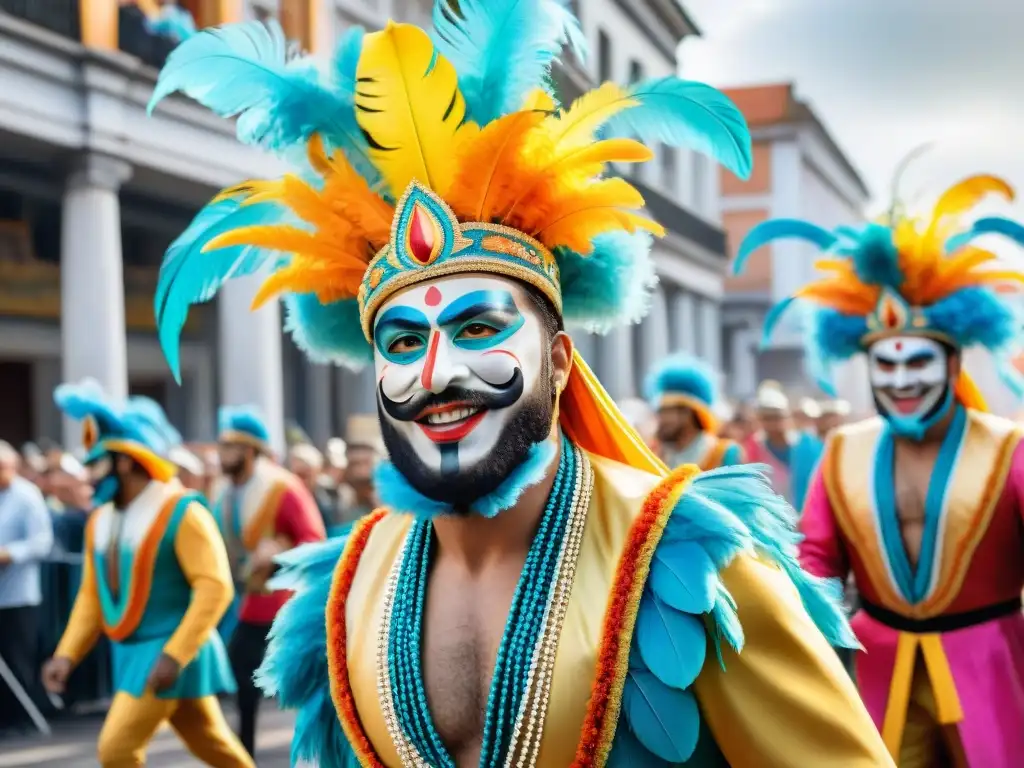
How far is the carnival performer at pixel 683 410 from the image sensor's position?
296 inches

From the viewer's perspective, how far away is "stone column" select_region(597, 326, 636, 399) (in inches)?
1134

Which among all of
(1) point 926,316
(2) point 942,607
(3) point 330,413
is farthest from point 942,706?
(3) point 330,413

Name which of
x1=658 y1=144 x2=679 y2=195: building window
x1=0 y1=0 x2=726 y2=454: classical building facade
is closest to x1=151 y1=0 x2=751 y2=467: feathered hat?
x1=0 y1=0 x2=726 y2=454: classical building facade

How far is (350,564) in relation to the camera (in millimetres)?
2627

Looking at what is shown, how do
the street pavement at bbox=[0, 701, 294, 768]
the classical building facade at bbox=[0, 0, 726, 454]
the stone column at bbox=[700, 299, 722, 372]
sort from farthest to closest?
the stone column at bbox=[700, 299, 722, 372] < the classical building facade at bbox=[0, 0, 726, 454] < the street pavement at bbox=[0, 701, 294, 768]

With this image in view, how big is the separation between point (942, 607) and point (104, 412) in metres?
3.60

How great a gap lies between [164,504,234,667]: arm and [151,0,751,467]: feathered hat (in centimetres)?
281

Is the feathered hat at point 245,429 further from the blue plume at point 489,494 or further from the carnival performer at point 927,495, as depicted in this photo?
the blue plume at point 489,494

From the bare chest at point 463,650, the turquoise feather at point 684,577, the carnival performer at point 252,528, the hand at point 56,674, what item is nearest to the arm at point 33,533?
the carnival performer at point 252,528

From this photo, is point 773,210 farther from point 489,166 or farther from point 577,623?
point 577,623

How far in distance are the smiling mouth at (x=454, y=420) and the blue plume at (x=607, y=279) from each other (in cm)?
44

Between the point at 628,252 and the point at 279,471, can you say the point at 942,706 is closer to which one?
the point at 628,252

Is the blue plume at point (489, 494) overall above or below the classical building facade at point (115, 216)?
below

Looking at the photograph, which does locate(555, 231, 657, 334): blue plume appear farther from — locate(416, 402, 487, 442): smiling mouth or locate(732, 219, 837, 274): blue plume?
locate(732, 219, 837, 274): blue plume
